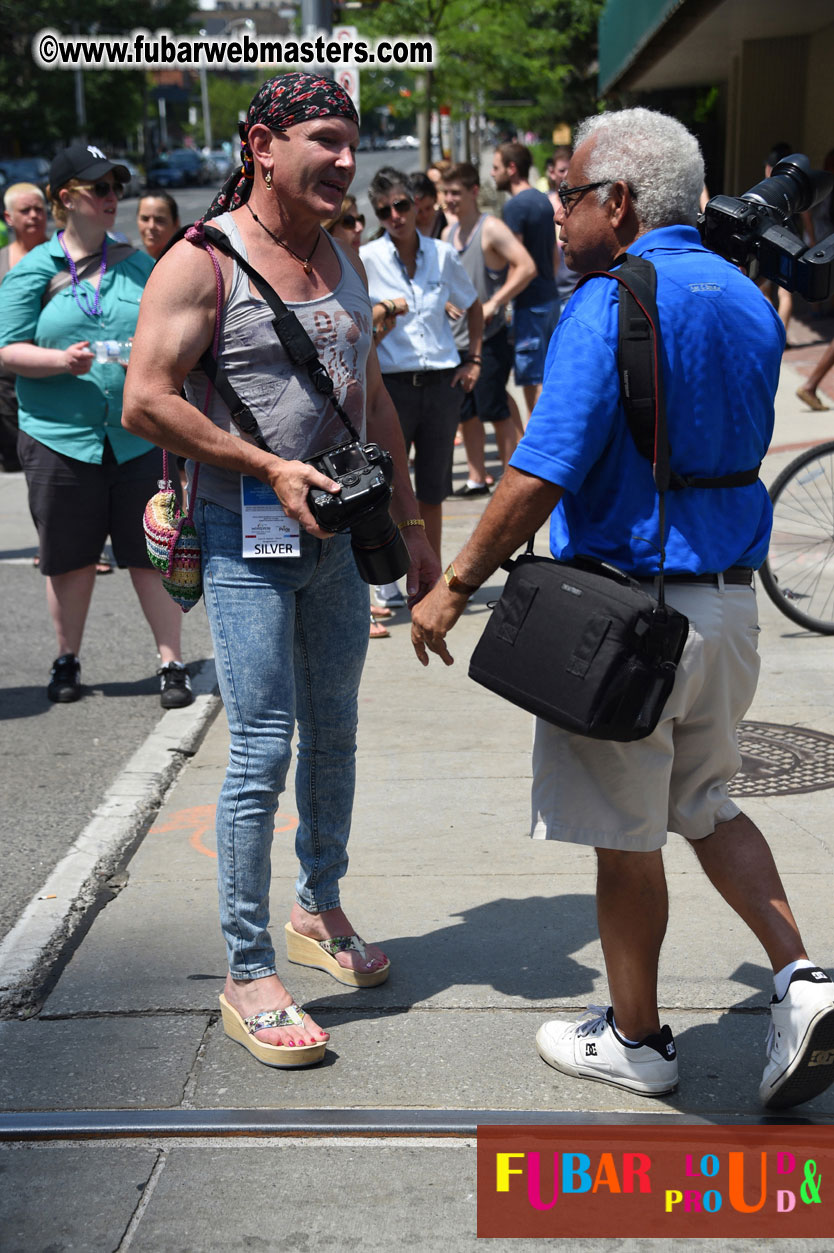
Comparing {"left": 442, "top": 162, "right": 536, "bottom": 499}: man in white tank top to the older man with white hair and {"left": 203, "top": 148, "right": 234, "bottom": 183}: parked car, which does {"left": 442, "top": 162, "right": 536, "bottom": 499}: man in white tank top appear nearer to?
the older man with white hair

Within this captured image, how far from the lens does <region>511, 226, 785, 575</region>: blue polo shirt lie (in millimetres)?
2613

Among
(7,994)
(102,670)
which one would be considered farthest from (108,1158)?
(102,670)

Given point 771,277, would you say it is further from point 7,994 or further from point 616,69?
point 616,69

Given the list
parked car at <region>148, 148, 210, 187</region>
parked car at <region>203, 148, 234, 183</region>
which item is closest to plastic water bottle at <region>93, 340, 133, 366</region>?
parked car at <region>148, 148, 210, 187</region>

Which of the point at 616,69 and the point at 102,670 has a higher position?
the point at 616,69

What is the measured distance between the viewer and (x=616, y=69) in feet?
68.9

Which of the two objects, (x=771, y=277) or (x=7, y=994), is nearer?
(x=771, y=277)

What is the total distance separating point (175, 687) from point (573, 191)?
367 cm

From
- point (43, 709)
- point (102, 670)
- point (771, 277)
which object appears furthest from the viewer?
point (102, 670)

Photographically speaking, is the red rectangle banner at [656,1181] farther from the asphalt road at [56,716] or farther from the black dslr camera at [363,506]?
the asphalt road at [56,716]

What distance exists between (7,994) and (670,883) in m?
1.81

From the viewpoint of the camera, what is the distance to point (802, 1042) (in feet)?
8.96

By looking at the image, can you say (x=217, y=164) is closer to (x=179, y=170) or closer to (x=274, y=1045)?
(x=179, y=170)

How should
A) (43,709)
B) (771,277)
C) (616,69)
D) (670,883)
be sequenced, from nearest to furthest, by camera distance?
(771,277) → (670,883) → (43,709) → (616,69)
